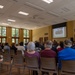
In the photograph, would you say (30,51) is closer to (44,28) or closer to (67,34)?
(67,34)

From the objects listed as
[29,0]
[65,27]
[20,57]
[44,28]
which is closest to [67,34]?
[65,27]

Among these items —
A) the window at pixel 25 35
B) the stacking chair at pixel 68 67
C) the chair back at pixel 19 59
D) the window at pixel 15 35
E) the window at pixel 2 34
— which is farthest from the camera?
the window at pixel 25 35

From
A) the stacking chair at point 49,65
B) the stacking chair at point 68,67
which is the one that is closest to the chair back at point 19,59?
the stacking chair at point 49,65

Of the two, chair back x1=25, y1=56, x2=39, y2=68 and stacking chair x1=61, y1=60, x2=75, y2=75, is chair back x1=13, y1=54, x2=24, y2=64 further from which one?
stacking chair x1=61, y1=60, x2=75, y2=75

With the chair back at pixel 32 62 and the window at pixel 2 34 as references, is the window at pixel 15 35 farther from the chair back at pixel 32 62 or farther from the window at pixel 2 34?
the chair back at pixel 32 62

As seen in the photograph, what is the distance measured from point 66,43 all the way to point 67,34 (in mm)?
12273

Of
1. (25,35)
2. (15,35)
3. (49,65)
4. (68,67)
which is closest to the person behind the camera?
(68,67)

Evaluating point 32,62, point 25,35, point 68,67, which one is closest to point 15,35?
point 25,35

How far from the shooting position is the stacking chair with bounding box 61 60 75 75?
290 centimetres

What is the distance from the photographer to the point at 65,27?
15539 mm

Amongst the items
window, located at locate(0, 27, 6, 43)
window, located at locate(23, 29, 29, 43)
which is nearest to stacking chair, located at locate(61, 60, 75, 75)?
window, located at locate(0, 27, 6, 43)

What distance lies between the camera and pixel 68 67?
9.72ft

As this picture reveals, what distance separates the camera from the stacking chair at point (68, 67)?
2.90m

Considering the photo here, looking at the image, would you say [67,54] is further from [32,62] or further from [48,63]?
[32,62]
